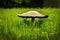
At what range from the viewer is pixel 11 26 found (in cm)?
598

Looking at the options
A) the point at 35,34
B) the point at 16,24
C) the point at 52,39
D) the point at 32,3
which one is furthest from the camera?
the point at 32,3

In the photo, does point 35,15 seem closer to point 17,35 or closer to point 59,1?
point 17,35

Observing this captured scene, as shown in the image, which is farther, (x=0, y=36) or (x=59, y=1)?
(x=59, y=1)

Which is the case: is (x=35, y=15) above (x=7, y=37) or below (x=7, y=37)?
above

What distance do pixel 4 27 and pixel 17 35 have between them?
1.01 metres

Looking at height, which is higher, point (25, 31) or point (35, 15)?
point (35, 15)

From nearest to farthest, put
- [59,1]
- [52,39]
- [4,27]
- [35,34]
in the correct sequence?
1. [52,39]
2. [35,34]
3. [4,27]
4. [59,1]

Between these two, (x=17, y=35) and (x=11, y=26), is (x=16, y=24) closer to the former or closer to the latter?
(x=11, y=26)

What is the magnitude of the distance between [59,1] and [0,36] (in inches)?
370

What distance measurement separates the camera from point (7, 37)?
4.79 meters

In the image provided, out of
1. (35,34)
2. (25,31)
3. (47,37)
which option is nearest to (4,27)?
(25,31)

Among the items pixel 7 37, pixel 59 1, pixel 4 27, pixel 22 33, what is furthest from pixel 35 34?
pixel 59 1

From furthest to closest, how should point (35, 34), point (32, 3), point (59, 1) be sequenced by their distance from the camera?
1. point (32, 3)
2. point (59, 1)
3. point (35, 34)

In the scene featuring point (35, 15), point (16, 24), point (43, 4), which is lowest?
point (43, 4)
